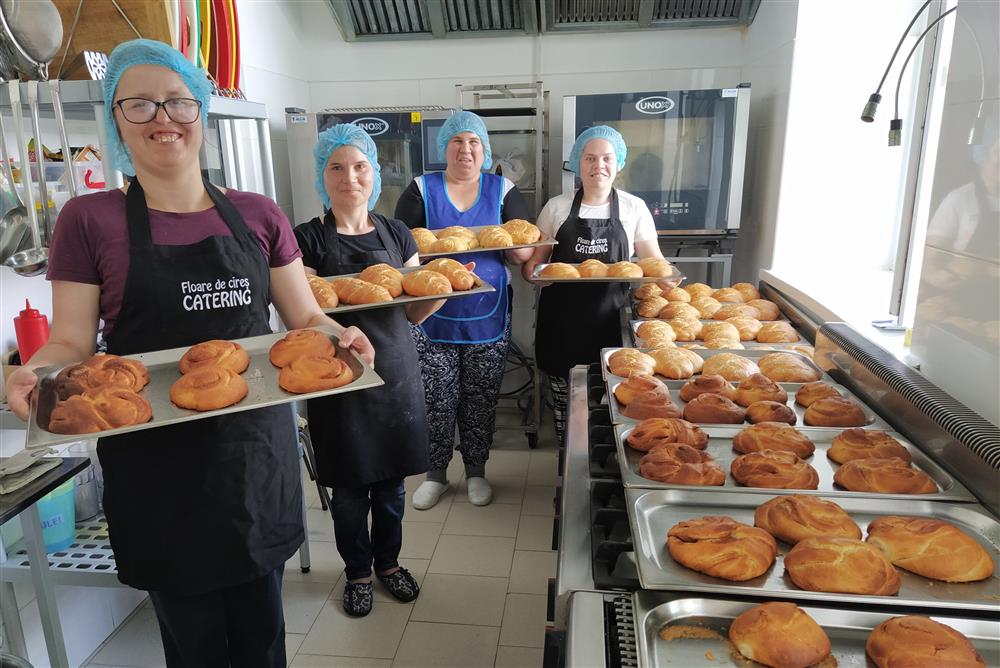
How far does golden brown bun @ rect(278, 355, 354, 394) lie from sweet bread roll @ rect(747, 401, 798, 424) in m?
0.93

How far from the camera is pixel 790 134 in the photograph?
122 inches

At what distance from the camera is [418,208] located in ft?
9.97

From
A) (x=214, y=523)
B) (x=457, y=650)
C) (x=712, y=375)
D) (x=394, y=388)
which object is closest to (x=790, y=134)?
(x=712, y=375)

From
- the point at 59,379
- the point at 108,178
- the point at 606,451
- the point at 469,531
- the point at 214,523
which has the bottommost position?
the point at 469,531

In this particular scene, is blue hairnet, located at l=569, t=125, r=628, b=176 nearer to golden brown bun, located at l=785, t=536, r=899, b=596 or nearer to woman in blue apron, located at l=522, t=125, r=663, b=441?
woman in blue apron, located at l=522, t=125, r=663, b=441

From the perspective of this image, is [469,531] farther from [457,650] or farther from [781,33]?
[781,33]

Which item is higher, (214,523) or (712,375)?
(712,375)

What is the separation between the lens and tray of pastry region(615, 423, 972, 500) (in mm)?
1177

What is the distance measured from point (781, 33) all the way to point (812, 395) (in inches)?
95.0

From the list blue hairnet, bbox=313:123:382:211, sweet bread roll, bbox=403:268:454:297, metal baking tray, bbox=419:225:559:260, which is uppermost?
blue hairnet, bbox=313:123:382:211

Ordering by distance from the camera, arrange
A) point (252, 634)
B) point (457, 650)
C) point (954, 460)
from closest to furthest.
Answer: point (954, 460) < point (252, 634) < point (457, 650)

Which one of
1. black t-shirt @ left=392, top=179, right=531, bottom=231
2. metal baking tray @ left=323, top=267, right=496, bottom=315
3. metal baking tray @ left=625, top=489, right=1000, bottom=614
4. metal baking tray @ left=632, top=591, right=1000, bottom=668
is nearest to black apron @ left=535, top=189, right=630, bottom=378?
black t-shirt @ left=392, top=179, right=531, bottom=231

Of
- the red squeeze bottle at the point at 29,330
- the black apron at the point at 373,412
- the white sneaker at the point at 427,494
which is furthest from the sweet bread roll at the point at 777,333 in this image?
the red squeeze bottle at the point at 29,330

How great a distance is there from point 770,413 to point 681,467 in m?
0.39
